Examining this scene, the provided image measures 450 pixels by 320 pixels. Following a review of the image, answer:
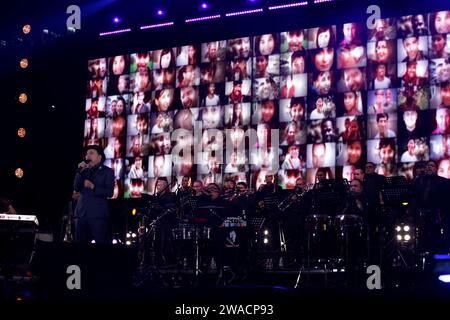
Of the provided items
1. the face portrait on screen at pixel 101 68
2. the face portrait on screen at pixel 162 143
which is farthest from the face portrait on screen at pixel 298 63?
the face portrait on screen at pixel 101 68

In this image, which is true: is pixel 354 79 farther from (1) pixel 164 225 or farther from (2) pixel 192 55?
(1) pixel 164 225

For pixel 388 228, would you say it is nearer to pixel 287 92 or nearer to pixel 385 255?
pixel 385 255

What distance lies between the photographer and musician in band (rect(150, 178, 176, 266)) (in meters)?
11.9

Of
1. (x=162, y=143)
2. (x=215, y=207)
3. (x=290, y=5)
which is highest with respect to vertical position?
(x=290, y=5)

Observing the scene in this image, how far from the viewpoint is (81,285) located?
5.88 metres

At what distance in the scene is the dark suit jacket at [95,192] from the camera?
8.95 meters

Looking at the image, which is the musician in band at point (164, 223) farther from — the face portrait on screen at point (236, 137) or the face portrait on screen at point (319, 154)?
the face portrait on screen at point (319, 154)

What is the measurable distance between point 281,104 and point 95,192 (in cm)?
661

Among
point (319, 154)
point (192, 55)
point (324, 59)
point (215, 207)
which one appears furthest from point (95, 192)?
point (192, 55)

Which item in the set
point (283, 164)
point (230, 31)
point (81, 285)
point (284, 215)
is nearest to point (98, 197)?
point (81, 285)

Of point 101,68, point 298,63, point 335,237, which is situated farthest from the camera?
point 101,68

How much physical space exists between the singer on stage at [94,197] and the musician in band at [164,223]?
2.70 metres

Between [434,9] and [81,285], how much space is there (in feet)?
33.3

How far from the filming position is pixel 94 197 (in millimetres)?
9016
